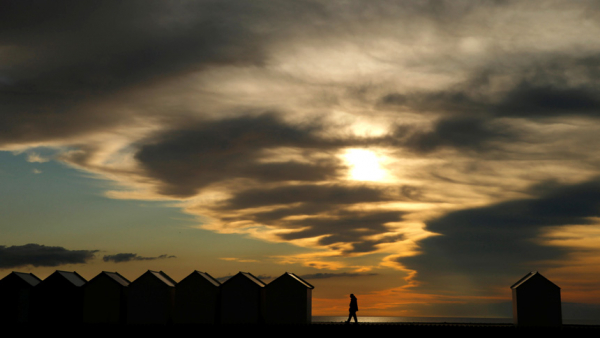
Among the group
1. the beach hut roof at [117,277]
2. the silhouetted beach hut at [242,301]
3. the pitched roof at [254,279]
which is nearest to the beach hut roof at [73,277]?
the beach hut roof at [117,277]

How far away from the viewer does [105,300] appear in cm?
6675

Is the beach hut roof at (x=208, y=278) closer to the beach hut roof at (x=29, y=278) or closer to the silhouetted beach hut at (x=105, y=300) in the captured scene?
the silhouetted beach hut at (x=105, y=300)

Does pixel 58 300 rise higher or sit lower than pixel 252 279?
lower

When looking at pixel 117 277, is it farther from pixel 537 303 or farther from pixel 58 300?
pixel 537 303

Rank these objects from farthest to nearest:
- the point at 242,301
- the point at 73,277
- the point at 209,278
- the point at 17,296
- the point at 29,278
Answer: the point at 29,278, the point at 73,277, the point at 17,296, the point at 209,278, the point at 242,301

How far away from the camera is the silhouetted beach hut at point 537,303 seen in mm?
63594

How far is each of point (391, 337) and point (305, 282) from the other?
71.1ft

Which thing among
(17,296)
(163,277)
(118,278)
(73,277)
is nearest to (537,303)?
(163,277)

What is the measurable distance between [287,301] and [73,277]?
25603 mm

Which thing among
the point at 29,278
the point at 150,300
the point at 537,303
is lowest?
the point at 150,300

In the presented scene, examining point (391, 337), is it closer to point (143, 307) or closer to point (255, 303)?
point (255, 303)

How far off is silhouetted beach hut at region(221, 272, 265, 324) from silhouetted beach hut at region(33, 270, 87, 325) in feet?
53.1

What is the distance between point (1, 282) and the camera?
69375 mm

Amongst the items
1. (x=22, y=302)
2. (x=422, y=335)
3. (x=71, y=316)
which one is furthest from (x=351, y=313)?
(x=22, y=302)
